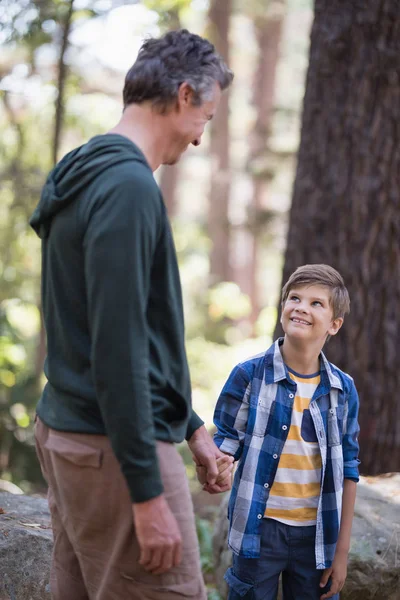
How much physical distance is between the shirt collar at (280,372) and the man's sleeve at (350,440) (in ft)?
0.34

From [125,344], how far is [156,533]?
48 cm

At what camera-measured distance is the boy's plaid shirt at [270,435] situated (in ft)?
8.55

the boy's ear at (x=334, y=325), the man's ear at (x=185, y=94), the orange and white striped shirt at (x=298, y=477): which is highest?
the man's ear at (x=185, y=94)

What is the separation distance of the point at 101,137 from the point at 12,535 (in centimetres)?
A: 207

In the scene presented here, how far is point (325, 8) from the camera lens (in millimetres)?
4828

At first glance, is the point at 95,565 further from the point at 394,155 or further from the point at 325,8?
the point at 325,8

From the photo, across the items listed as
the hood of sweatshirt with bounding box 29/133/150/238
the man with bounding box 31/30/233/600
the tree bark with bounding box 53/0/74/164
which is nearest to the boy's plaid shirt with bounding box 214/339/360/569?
the man with bounding box 31/30/233/600

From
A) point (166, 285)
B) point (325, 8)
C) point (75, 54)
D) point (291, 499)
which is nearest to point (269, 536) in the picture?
point (291, 499)

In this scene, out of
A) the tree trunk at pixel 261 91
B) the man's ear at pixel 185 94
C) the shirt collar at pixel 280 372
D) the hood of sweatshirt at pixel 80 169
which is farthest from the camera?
→ the tree trunk at pixel 261 91

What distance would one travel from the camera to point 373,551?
11.3 ft

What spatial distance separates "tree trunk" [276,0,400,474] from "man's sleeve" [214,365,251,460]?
2.24 metres

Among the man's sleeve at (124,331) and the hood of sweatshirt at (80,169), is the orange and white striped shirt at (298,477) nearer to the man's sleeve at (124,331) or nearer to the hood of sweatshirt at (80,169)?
the man's sleeve at (124,331)

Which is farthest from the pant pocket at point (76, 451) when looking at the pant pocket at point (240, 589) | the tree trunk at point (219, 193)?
the tree trunk at point (219, 193)

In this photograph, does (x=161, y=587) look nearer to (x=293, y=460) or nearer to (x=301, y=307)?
(x=293, y=460)
